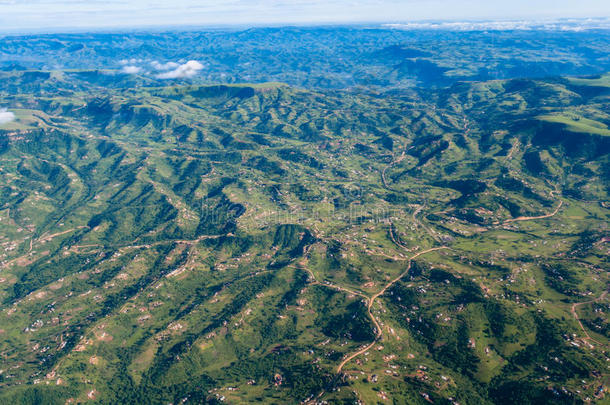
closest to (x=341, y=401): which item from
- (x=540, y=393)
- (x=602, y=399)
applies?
(x=540, y=393)

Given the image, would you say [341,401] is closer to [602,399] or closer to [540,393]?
[540,393]
